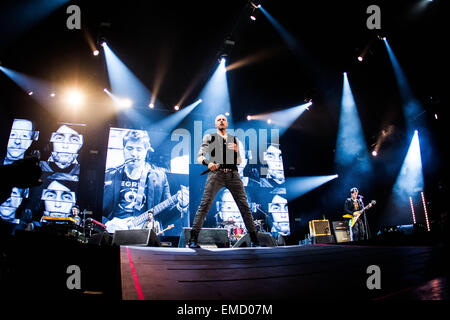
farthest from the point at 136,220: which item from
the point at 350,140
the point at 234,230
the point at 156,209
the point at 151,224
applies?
the point at 350,140

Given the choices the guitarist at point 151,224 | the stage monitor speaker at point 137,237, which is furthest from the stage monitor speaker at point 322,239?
the stage monitor speaker at point 137,237

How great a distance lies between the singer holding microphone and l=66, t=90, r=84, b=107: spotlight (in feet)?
28.3

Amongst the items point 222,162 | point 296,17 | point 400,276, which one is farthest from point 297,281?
point 296,17

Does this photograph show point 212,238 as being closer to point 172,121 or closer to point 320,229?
point 320,229

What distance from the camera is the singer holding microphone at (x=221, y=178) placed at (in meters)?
4.18

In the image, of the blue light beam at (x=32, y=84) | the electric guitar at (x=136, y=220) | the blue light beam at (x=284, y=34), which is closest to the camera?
the blue light beam at (x=284, y=34)

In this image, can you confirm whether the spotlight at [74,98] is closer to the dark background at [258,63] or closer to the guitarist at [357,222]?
the dark background at [258,63]

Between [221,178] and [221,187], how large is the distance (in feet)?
0.47

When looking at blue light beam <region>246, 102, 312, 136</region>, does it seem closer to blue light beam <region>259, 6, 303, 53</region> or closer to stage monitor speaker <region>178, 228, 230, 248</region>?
blue light beam <region>259, 6, 303, 53</region>

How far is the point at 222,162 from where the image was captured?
4402mm

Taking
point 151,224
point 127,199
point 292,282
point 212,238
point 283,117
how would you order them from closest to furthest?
point 292,282 < point 212,238 < point 151,224 < point 127,199 < point 283,117

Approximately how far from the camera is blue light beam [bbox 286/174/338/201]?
13.5 meters

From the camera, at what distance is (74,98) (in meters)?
11.0

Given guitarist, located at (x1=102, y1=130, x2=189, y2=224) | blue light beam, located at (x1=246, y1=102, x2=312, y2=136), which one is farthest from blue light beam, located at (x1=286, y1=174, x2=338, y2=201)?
guitarist, located at (x1=102, y1=130, x2=189, y2=224)
